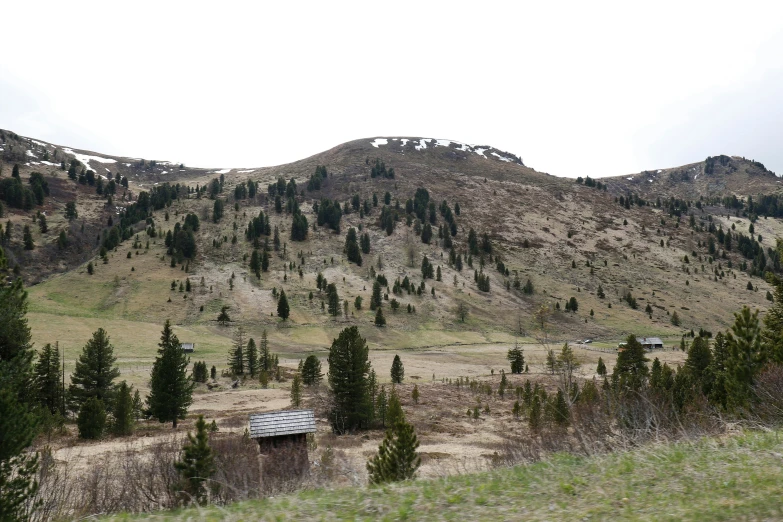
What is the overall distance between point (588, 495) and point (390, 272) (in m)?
121

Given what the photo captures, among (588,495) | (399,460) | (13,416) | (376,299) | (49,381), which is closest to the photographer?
(588,495)

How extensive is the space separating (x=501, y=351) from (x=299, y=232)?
80.7 m

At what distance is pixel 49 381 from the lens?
125 feet

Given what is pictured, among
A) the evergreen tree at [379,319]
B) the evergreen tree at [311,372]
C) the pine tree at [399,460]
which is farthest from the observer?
the evergreen tree at [379,319]

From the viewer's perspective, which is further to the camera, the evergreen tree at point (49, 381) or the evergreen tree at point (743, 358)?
the evergreen tree at point (49, 381)

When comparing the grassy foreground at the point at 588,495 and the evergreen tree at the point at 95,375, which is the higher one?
the grassy foreground at the point at 588,495

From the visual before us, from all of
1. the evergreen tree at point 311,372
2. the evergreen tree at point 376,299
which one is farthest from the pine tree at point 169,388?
the evergreen tree at point 376,299

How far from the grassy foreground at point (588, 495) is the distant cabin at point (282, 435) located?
43.9 feet

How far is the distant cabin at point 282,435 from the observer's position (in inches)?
894

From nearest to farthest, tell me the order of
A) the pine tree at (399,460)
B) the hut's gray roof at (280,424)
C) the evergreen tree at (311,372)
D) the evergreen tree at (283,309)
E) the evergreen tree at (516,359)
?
1. the pine tree at (399,460)
2. the hut's gray roof at (280,424)
3. the evergreen tree at (311,372)
4. the evergreen tree at (516,359)
5. the evergreen tree at (283,309)

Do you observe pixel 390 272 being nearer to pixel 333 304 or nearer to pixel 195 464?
pixel 333 304

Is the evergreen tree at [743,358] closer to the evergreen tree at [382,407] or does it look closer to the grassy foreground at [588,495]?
the grassy foreground at [588,495]

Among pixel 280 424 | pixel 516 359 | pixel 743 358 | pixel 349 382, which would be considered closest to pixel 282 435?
pixel 280 424

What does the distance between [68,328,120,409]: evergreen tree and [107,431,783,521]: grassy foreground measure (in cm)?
3728
